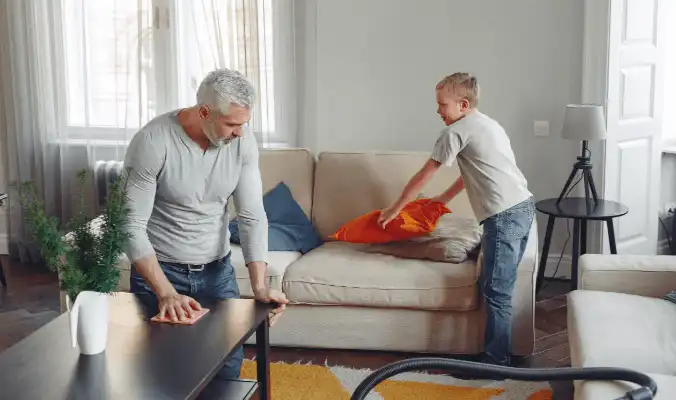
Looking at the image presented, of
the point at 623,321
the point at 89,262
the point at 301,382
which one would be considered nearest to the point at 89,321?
the point at 89,262

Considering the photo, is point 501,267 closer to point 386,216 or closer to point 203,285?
point 386,216

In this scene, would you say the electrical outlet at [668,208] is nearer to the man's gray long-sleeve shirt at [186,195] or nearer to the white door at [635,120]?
the white door at [635,120]

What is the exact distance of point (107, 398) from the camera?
76.4 inches

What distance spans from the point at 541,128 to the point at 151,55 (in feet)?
7.35

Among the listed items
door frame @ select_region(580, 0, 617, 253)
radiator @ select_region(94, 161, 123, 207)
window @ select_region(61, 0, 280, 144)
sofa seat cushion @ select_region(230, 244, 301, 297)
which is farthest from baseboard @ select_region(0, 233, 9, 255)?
door frame @ select_region(580, 0, 617, 253)

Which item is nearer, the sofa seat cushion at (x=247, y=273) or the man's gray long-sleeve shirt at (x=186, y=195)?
the man's gray long-sleeve shirt at (x=186, y=195)

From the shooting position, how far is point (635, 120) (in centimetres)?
446

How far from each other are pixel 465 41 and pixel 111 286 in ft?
9.61

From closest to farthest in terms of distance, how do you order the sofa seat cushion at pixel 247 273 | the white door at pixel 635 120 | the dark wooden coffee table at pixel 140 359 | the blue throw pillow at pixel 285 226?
1. the dark wooden coffee table at pixel 140 359
2. the sofa seat cushion at pixel 247 273
3. the blue throw pillow at pixel 285 226
4. the white door at pixel 635 120

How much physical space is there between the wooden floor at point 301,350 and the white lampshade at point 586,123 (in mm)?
858

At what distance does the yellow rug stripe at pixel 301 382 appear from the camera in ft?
10.6

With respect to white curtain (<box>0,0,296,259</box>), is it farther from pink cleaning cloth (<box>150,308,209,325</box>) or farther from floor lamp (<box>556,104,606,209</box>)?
pink cleaning cloth (<box>150,308,209,325</box>)

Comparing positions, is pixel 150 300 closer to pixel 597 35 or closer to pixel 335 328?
pixel 335 328

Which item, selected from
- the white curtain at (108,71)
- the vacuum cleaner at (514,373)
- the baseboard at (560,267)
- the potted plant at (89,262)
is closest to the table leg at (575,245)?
the baseboard at (560,267)
